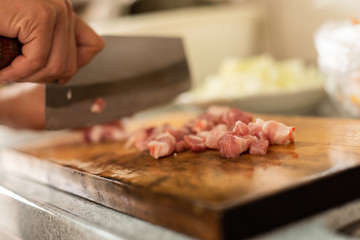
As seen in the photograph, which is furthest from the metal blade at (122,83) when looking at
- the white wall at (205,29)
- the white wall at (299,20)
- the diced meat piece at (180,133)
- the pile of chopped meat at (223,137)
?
the white wall at (299,20)

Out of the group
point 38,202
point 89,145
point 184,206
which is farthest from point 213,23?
point 184,206

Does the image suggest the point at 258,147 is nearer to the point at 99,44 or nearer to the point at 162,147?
the point at 162,147

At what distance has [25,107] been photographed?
1699mm

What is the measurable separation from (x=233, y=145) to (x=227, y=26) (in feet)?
5.81

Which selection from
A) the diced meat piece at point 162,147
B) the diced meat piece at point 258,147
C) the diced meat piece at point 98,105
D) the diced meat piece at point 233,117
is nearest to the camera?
the diced meat piece at point 258,147

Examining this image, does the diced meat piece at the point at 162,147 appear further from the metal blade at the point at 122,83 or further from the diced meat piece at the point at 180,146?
the metal blade at the point at 122,83

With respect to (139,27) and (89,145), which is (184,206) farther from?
(139,27)

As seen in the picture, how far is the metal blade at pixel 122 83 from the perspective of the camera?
1.42 m

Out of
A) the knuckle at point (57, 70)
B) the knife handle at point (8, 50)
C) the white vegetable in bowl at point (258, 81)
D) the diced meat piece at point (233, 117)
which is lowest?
the white vegetable in bowl at point (258, 81)

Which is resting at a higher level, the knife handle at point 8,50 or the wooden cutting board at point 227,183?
the knife handle at point 8,50

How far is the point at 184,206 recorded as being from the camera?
2.53ft

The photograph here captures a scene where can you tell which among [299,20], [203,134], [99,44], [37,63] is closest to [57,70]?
[37,63]

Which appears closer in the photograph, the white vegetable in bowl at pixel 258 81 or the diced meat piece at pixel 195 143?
the diced meat piece at pixel 195 143

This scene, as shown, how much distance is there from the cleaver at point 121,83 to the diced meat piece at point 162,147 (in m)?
0.40
